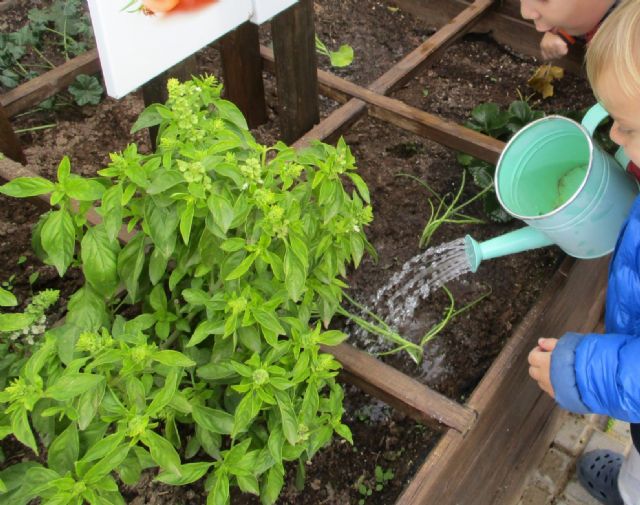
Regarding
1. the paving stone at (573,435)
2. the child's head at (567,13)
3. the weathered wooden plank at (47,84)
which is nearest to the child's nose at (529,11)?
the child's head at (567,13)

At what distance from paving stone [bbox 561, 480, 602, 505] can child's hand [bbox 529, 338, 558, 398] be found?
758mm

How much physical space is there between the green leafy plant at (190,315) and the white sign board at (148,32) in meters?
0.12

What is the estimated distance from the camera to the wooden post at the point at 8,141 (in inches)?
82.3

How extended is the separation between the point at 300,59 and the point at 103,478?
4.65 feet

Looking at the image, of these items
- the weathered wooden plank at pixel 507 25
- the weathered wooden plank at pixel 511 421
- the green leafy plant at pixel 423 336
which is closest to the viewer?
the weathered wooden plank at pixel 511 421

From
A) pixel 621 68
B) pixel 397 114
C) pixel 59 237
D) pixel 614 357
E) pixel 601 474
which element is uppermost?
pixel 621 68

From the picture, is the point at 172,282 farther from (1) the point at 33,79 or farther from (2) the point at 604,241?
(1) the point at 33,79

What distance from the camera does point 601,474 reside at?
7.01 ft

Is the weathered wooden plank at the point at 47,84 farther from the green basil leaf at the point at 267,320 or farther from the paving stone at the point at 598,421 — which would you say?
the paving stone at the point at 598,421

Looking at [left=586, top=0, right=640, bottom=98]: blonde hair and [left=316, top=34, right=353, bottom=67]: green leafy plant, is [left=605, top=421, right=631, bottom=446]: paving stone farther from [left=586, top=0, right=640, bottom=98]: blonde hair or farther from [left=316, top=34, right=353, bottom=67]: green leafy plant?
[left=316, top=34, right=353, bottom=67]: green leafy plant

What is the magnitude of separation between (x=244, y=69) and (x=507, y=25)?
1.33 meters

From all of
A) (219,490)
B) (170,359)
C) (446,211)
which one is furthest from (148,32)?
(446,211)

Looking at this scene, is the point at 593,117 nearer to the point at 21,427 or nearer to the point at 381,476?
the point at 381,476

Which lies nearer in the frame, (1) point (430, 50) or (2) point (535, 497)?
(2) point (535, 497)
